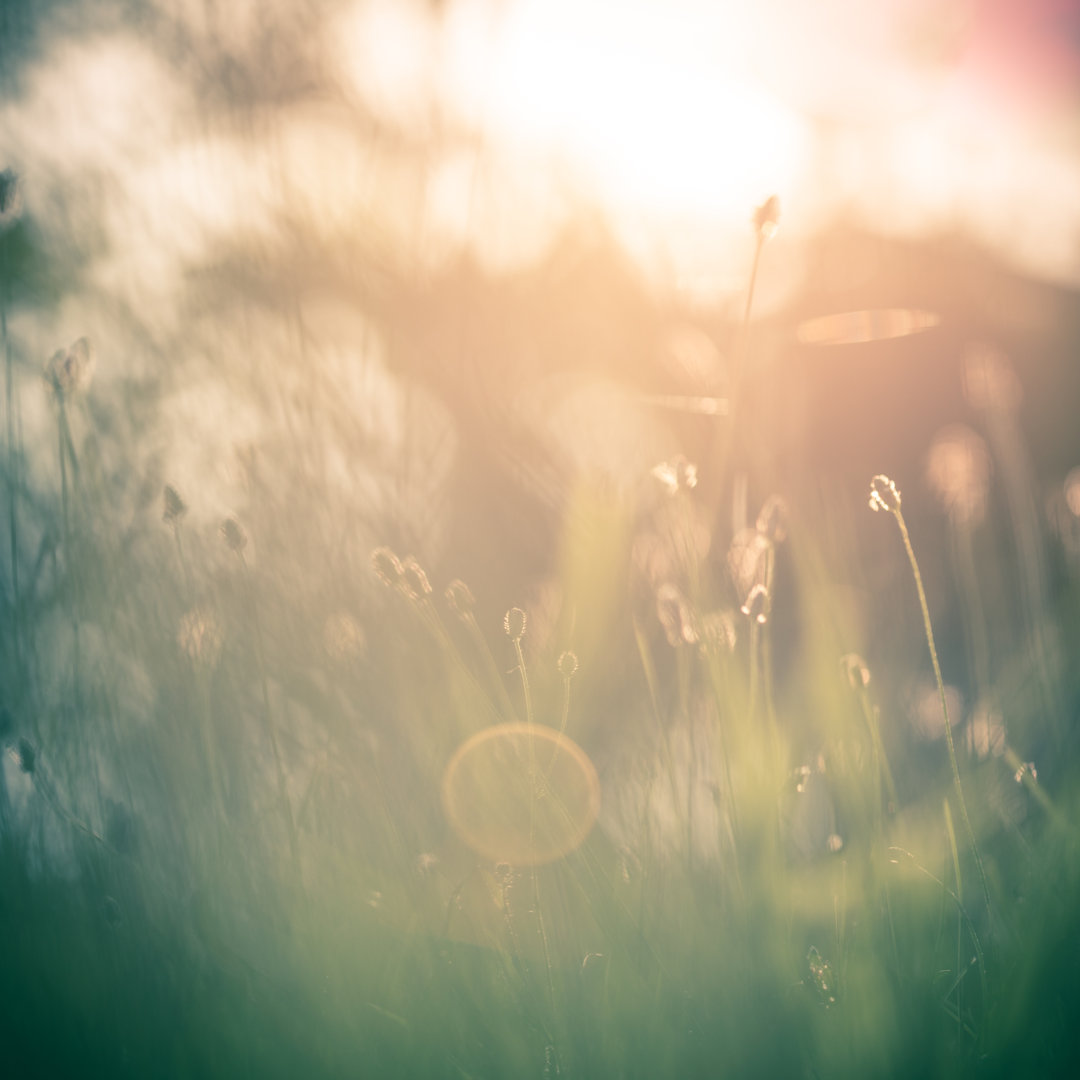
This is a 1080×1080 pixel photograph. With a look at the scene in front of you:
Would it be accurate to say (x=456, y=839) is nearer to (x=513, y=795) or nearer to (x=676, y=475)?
(x=513, y=795)

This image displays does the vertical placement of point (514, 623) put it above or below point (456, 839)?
above

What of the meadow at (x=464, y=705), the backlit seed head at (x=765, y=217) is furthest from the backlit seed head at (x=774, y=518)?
the backlit seed head at (x=765, y=217)

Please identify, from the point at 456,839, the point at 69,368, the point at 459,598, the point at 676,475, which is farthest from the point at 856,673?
the point at 69,368

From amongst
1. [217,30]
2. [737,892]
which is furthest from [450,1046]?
[217,30]

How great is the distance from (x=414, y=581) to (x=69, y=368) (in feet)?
1.05

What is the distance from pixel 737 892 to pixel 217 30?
3.82 ft

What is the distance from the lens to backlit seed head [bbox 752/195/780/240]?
590 mm

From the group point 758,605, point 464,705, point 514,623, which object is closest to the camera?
point 514,623

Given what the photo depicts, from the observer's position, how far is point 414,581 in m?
0.60

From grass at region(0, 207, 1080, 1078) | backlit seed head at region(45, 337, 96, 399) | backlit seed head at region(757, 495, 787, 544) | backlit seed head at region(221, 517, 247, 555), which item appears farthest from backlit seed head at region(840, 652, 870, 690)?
backlit seed head at region(45, 337, 96, 399)

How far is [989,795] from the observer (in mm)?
732

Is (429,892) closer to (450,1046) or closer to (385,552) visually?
(450,1046)

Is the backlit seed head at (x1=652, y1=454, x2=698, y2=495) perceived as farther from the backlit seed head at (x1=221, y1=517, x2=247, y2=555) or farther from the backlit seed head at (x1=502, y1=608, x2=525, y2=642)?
the backlit seed head at (x1=221, y1=517, x2=247, y2=555)

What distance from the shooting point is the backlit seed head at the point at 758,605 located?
2.03ft
